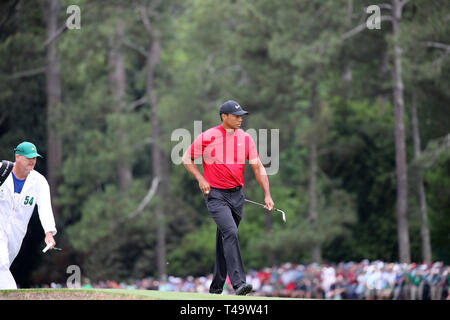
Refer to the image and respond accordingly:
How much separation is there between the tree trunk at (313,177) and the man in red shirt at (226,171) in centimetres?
2732

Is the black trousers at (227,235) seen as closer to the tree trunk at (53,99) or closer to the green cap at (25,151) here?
the green cap at (25,151)

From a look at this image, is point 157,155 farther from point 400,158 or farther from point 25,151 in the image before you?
point 25,151

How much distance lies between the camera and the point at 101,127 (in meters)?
44.8

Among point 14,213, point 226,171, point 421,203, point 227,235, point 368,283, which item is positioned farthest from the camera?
point 421,203

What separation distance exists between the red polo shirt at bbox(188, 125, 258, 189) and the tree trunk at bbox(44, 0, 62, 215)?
95.2ft

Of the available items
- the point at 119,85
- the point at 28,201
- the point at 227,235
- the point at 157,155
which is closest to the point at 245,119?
the point at 157,155

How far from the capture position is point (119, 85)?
148 feet

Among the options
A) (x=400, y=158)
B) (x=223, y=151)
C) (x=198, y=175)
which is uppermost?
(x=400, y=158)

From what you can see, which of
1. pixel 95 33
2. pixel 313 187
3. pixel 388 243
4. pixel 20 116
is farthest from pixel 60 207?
pixel 388 243

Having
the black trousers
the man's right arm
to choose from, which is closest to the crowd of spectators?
the black trousers

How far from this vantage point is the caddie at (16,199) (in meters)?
8.79

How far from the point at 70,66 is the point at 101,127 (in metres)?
7.16

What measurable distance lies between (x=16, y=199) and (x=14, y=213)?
0.51 ft

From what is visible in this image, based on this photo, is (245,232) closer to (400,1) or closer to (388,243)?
(388,243)
